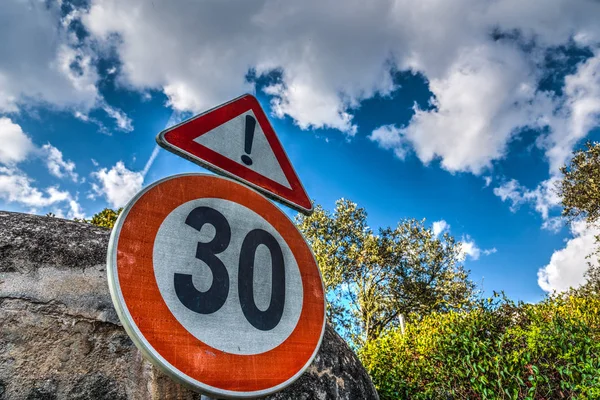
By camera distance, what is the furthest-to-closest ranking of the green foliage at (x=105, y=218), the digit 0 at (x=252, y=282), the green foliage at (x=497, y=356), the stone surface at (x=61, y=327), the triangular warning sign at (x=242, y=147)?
the green foliage at (x=105, y=218), the green foliage at (x=497, y=356), the stone surface at (x=61, y=327), the triangular warning sign at (x=242, y=147), the digit 0 at (x=252, y=282)

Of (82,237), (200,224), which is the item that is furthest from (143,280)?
(82,237)

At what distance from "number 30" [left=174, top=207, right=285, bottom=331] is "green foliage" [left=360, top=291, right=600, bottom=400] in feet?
10.2

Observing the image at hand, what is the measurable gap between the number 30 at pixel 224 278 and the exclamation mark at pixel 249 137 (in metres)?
0.43

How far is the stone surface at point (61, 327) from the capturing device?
1.92 meters

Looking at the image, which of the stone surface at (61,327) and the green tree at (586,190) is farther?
the green tree at (586,190)

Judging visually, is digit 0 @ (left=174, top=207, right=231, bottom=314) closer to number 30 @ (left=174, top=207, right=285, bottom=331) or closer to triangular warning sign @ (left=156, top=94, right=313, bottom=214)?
number 30 @ (left=174, top=207, right=285, bottom=331)

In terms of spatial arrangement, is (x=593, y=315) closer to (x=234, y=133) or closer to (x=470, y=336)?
(x=470, y=336)

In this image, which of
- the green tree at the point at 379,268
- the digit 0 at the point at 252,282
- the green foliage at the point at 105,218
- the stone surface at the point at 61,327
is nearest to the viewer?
the digit 0 at the point at 252,282

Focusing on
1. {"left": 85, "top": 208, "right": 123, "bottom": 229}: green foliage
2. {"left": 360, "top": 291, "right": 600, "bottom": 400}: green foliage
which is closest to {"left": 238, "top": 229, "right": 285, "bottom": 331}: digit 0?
{"left": 360, "top": 291, "right": 600, "bottom": 400}: green foliage

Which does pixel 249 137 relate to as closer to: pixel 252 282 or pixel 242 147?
pixel 242 147

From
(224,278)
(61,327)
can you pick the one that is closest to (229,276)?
(224,278)

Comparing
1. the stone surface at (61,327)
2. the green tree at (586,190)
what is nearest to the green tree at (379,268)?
the green tree at (586,190)

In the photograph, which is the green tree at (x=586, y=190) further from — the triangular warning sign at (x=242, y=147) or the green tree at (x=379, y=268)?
the triangular warning sign at (x=242, y=147)

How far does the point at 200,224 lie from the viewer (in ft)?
3.94
